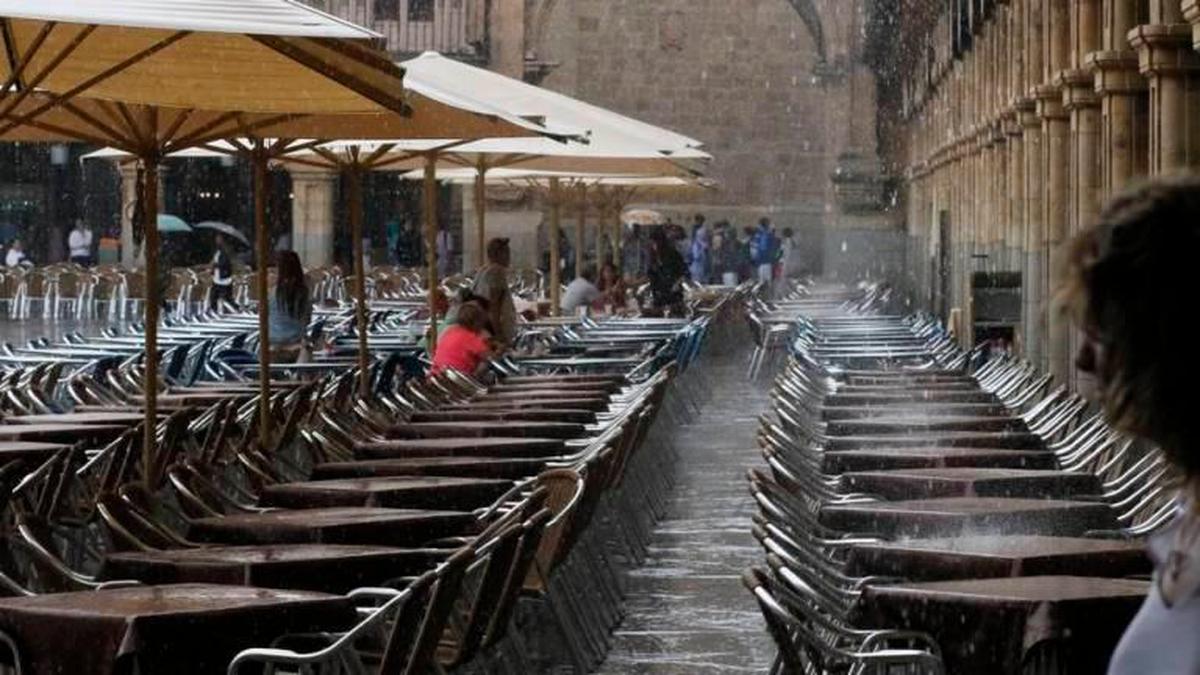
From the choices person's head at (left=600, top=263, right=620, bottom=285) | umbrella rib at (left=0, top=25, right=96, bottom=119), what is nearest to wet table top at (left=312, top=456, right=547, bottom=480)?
umbrella rib at (left=0, top=25, right=96, bottom=119)

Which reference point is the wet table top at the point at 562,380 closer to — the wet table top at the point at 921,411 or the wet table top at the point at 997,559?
the wet table top at the point at 921,411

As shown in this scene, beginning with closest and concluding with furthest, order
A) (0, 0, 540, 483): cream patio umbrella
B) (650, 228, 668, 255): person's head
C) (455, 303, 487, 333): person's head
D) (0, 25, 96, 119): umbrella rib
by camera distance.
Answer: (0, 0, 540, 483): cream patio umbrella < (0, 25, 96, 119): umbrella rib < (455, 303, 487, 333): person's head < (650, 228, 668, 255): person's head

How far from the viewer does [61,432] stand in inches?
476

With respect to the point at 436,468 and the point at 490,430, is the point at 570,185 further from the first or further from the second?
the point at 436,468

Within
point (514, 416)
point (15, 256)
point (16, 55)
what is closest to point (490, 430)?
point (514, 416)

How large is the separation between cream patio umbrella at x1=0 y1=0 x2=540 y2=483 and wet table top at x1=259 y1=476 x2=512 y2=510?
99 cm

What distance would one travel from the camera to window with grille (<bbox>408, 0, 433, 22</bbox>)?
52.0 m

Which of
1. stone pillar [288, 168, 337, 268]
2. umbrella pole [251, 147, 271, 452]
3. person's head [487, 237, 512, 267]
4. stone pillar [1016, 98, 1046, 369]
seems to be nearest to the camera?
umbrella pole [251, 147, 271, 452]

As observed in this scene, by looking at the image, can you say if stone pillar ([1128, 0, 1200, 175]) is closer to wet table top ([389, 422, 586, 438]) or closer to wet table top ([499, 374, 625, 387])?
wet table top ([389, 422, 586, 438])

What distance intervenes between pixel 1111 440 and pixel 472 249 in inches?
1565

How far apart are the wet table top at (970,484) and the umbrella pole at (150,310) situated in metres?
2.54

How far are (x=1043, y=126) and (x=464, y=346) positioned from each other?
561cm

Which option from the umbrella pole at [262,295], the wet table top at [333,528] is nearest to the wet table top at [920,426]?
the umbrella pole at [262,295]

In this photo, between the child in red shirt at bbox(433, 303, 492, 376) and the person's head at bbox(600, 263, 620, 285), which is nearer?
the child in red shirt at bbox(433, 303, 492, 376)
